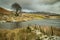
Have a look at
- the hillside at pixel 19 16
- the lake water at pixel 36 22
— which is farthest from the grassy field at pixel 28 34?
the hillside at pixel 19 16

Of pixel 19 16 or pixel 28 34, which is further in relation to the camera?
pixel 19 16

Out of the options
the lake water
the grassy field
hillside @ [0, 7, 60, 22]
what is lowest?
the grassy field

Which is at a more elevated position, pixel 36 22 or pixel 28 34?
pixel 36 22

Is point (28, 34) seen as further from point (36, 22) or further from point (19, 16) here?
point (19, 16)

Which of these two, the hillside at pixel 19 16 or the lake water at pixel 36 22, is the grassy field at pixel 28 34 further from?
the hillside at pixel 19 16

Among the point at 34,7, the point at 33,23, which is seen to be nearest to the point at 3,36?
the point at 33,23

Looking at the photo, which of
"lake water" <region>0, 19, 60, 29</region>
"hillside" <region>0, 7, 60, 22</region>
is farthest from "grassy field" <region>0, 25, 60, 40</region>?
"hillside" <region>0, 7, 60, 22</region>

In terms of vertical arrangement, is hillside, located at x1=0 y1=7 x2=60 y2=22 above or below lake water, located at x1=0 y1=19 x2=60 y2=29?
above

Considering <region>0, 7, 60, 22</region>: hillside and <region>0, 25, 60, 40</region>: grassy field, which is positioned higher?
<region>0, 7, 60, 22</region>: hillside

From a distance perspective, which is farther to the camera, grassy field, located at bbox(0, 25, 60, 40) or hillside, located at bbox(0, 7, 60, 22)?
hillside, located at bbox(0, 7, 60, 22)

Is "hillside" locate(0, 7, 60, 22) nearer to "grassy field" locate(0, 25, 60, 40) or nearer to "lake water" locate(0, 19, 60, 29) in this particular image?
"lake water" locate(0, 19, 60, 29)

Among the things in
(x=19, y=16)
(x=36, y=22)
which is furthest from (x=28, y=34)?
(x=19, y=16)
